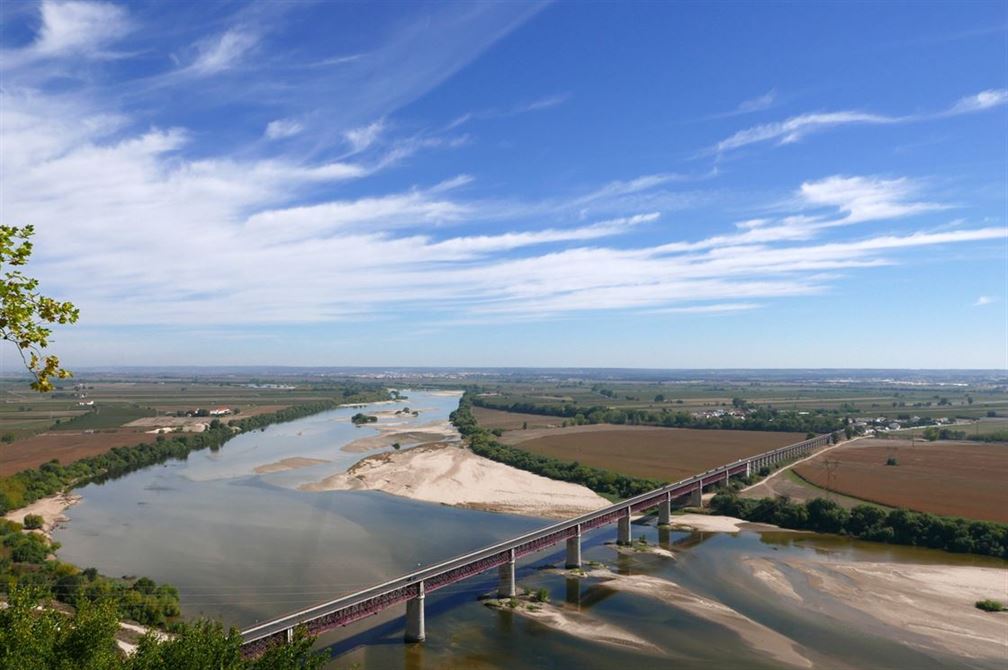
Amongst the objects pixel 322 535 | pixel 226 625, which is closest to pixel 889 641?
pixel 226 625

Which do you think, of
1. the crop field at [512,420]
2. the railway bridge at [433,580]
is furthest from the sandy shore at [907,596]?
the crop field at [512,420]

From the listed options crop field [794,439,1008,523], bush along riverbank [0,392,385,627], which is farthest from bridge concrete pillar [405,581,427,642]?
crop field [794,439,1008,523]

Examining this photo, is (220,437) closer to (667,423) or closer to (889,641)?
(667,423)

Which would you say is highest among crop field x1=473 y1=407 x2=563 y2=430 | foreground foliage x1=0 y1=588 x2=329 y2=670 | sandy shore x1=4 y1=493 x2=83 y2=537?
foreground foliage x1=0 y1=588 x2=329 y2=670

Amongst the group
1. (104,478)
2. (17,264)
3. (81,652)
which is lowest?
(104,478)

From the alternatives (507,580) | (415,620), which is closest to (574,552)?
(507,580)

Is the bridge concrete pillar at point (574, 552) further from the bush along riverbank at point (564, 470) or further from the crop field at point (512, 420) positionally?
the crop field at point (512, 420)

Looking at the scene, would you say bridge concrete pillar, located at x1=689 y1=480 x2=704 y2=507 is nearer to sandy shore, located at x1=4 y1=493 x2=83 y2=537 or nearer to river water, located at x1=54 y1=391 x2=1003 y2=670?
river water, located at x1=54 y1=391 x2=1003 y2=670
